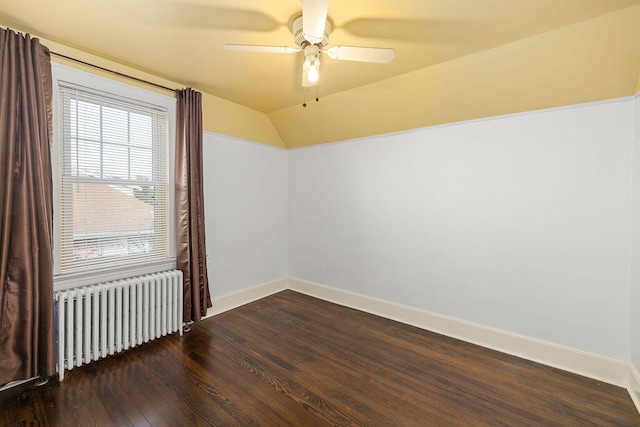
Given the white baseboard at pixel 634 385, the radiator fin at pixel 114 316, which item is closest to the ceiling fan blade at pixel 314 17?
the radiator fin at pixel 114 316

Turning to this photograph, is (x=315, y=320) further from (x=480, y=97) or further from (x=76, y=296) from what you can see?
(x=480, y=97)

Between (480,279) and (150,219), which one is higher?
(150,219)

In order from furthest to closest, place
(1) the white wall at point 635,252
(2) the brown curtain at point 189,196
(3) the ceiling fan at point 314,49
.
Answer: (2) the brown curtain at point 189,196
(1) the white wall at point 635,252
(3) the ceiling fan at point 314,49

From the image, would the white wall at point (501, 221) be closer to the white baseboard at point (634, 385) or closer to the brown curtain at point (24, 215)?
the white baseboard at point (634, 385)

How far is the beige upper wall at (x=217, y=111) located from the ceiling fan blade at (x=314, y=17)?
6.53 feet

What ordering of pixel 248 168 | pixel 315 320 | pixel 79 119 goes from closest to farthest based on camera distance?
pixel 79 119
pixel 315 320
pixel 248 168

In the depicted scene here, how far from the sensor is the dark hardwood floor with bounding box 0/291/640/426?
1.79 metres

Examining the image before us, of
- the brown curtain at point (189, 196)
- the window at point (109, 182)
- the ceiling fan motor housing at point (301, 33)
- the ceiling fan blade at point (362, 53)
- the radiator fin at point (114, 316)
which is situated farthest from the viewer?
the brown curtain at point (189, 196)

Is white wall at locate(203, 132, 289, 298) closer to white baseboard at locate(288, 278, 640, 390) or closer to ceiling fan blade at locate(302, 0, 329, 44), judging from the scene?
white baseboard at locate(288, 278, 640, 390)

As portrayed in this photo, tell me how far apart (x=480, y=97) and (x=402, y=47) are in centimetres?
92

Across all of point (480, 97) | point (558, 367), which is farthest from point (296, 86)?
point (558, 367)

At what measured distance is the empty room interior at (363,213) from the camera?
6.08 ft

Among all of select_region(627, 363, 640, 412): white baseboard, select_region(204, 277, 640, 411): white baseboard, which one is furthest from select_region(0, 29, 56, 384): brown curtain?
select_region(627, 363, 640, 412): white baseboard

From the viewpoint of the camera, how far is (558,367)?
234 centimetres
